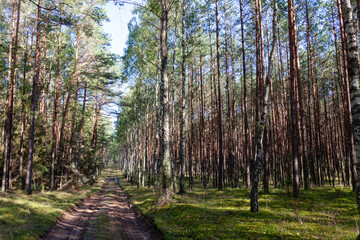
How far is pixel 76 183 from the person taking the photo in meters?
24.2

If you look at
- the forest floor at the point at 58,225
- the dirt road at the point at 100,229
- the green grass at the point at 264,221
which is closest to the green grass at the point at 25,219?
the forest floor at the point at 58,225

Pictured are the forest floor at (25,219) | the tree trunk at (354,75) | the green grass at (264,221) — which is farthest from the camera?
the forest floor at (25,219)

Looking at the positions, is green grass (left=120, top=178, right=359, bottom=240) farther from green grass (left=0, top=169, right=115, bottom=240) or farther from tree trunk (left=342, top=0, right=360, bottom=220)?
green grass (left=0, top=169, right=115, bottom=240)

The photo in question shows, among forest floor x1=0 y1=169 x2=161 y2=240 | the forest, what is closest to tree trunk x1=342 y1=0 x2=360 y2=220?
the forest

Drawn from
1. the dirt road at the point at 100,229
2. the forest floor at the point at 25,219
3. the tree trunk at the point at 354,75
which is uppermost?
the tree trunk at the point at 354,75

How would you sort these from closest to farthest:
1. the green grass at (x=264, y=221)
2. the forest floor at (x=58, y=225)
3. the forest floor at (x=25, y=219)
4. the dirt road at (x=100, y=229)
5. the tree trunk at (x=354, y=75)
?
the tree trunk at (x=354, y=75), the green grass at (x=264, y=221), the forest floor at (x=25, y=219), the forest floor at (x=58, y=225), the dirt road at (x=100, y=229)

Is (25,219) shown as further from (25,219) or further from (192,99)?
(192,99)

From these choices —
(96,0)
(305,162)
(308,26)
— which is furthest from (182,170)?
(96,0)

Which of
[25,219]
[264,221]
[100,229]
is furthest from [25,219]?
[264,221]

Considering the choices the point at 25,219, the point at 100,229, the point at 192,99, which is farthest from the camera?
the point at 192,99

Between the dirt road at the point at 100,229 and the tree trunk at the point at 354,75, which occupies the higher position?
the tree trunk at the point at 354,75

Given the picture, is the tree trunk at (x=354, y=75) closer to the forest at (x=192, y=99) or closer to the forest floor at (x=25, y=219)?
the forest at (x=192, y=99)

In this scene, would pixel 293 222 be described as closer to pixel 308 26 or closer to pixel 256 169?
pixel 256 169

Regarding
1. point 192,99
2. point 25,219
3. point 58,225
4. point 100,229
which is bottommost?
point 58,225
